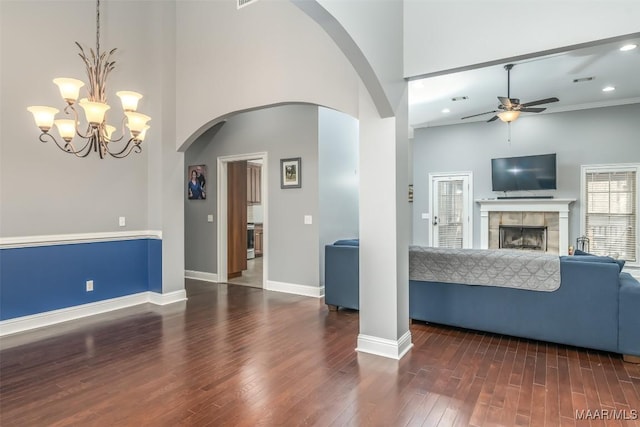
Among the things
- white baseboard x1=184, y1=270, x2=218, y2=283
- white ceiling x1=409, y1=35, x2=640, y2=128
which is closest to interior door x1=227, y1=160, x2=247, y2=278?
white baseboard x1=184, y1=270, x2=218, y2=283

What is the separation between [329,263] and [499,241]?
457 centimetres

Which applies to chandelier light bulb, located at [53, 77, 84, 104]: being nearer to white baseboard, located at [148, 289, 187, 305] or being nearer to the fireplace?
white baseboard, located at [148, 289, 187, 305]

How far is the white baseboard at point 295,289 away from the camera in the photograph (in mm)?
5184

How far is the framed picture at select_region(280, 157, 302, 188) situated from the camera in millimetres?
5371

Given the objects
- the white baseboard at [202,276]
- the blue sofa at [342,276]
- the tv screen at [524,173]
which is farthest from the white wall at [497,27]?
the tv screen at [524,173]

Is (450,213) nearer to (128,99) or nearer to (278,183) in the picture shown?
(278,183)

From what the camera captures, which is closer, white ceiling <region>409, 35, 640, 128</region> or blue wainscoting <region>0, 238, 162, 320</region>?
blue wainscoting <region>0, 238, 162, 320</region>

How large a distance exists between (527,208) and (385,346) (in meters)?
5.37

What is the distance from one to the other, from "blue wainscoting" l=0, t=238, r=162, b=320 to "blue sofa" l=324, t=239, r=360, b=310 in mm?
2264

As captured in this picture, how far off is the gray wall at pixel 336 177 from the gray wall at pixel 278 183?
11 cm

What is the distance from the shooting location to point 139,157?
482 centimetres

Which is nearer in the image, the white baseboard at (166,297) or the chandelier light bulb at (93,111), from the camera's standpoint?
the chandelier light bulb at (93,111)

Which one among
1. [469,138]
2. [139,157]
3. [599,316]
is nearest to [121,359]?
[139,157]

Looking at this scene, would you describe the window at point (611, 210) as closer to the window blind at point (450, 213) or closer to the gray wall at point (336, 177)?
the window blind at point (450, 213)
